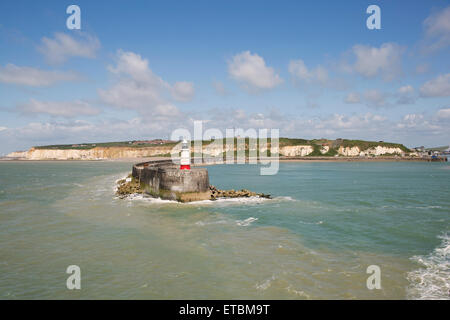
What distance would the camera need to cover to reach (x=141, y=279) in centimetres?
726

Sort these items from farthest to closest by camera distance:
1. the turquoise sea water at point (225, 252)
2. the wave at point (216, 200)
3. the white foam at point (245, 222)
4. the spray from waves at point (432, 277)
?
the wave at point (216, 200) → the white foam at point (245, 222) → the turquoise sea water at point (225, 252) → the spray from waves at point (432, 277)

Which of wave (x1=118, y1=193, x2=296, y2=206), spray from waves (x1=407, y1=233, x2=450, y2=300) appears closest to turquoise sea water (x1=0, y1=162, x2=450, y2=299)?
spray from waves (x1=407, y1=233, x2=450, y2=300)

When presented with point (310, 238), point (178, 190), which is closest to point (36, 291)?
point (310, 238)

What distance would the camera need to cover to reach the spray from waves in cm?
642

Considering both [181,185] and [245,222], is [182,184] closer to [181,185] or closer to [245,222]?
[181,185]

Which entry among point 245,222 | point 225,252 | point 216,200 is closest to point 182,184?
point 216,200

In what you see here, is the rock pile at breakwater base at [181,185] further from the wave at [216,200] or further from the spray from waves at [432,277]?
the spray from waves at [432,277]

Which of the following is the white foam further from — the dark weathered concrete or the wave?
the dark weathered concrete

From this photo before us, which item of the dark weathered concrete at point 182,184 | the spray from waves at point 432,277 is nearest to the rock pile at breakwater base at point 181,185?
the dark weathered concrete at point 182,184

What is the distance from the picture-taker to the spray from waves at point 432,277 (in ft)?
21.1
